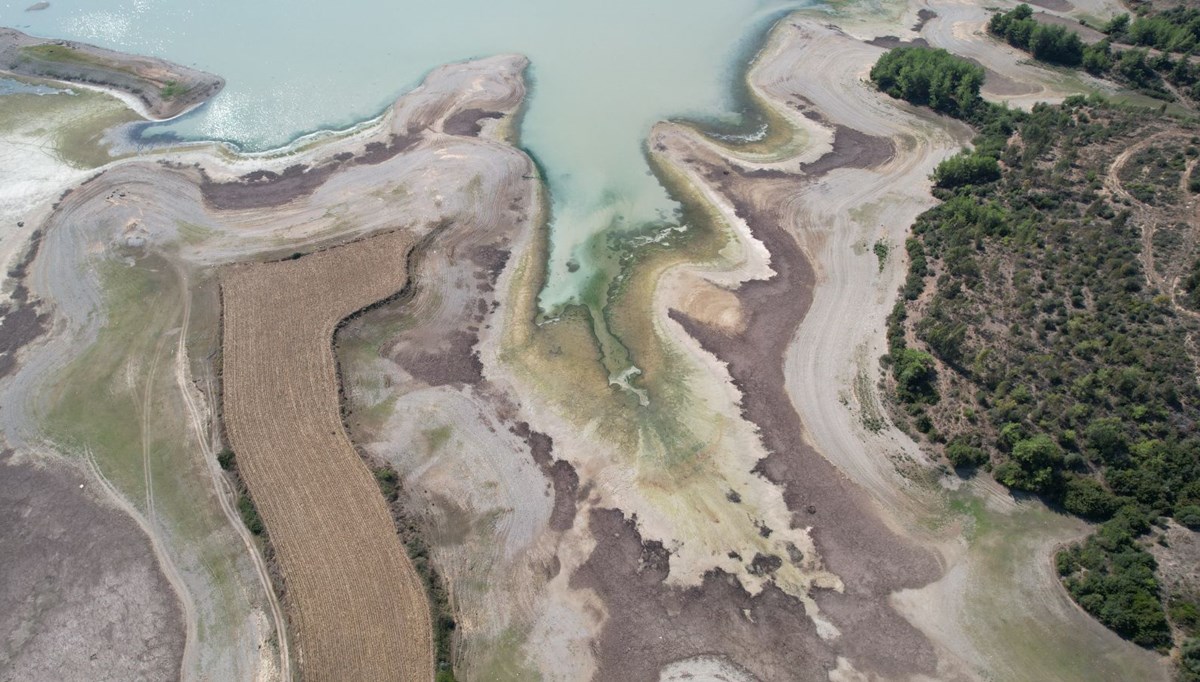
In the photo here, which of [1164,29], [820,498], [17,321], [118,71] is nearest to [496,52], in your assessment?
[118,71]

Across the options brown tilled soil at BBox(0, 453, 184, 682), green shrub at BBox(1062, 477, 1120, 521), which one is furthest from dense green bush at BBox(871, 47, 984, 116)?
brown tilled soil at BBox(0, 453, 184, 682)

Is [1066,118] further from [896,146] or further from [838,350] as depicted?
[838,350]

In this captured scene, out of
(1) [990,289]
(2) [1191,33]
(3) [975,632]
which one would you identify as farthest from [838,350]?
(2) [1191,33]

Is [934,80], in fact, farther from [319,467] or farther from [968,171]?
[319,467]

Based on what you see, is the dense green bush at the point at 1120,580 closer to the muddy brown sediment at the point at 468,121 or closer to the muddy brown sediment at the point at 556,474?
the muddy brown sediment at the point at 556,474

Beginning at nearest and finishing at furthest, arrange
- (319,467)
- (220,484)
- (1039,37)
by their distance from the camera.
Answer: (220,484), (319,467), (1039,37)

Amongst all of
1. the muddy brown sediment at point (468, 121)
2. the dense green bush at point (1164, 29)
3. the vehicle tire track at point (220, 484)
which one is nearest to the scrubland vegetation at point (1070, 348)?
the dense green bush at point (1164, 29)
